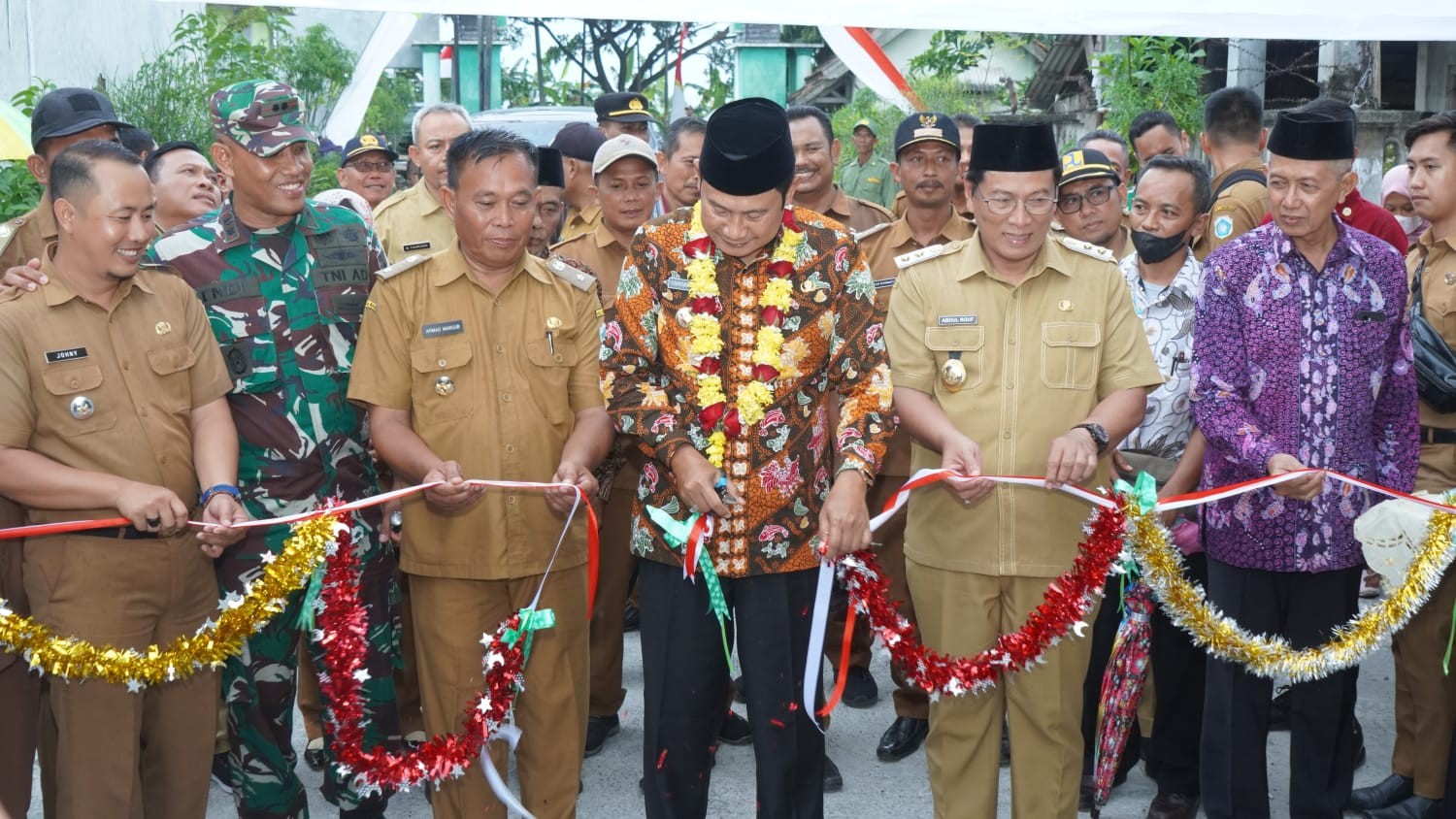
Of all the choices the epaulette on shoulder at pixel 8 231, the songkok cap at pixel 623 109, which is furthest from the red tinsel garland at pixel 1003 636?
the songkok cap at pixel 623 109

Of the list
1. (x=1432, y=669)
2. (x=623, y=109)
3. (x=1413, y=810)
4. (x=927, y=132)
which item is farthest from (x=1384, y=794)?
(x=623, y=109)

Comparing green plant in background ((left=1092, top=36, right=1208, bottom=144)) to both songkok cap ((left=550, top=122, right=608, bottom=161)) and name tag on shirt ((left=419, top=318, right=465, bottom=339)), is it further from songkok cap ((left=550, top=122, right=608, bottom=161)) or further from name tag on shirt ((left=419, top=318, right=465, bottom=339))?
name tag on shirt ((left=419, top=318, right=465, bottom=339))

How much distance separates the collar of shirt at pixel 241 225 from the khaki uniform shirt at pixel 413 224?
2118 mm

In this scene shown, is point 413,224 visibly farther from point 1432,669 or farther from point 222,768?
point 1432,669

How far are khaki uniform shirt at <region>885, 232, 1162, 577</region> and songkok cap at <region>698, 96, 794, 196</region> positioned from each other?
2.94ft

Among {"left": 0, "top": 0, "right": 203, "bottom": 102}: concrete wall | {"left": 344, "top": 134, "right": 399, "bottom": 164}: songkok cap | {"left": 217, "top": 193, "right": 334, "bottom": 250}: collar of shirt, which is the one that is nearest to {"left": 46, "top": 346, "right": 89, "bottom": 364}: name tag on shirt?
{"left": 217, "top": 193, "right": 334, "bottom": 250}: collar of shirt

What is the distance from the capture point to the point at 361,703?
14.5 feet

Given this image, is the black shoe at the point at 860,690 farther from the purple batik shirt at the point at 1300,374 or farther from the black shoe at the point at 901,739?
the purple batik shirt at the point at 1300,374

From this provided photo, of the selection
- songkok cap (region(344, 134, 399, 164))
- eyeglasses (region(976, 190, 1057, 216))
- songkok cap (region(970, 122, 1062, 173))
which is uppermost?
songkok cap (region(344, 134, 399, 164))

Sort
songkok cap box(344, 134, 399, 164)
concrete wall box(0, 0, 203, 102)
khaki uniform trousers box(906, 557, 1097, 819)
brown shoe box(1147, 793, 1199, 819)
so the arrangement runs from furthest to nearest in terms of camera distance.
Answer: concrete wall box(0, 0, 203, 102), songkok cap box(344, 134, 399, 164), brown shoe box(1147, 793, 1199, 819), khaki uniform trousers box(906, 557, 1097, 819)

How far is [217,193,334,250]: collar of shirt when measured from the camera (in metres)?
→ 4.66

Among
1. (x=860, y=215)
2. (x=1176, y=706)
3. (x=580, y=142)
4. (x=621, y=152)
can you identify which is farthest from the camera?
(x=580, y=142)

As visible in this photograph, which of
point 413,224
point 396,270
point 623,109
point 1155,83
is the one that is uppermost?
point 1155,83

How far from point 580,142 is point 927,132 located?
7.27 ft
